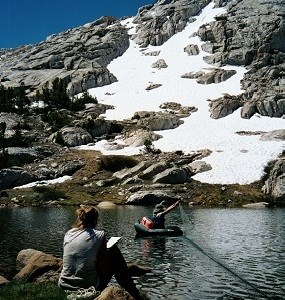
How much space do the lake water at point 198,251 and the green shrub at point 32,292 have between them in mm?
5029

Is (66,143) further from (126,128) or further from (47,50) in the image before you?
(47,50)

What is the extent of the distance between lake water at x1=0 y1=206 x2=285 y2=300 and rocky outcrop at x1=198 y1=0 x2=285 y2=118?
77.6 m

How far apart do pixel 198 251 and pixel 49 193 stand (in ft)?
159

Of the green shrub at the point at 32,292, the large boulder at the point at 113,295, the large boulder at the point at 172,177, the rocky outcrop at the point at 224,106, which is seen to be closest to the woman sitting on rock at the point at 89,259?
the large boulder at the point at 113,295

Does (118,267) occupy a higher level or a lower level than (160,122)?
lower

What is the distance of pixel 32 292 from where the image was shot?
13.9 m

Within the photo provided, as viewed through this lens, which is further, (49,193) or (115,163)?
(115,163)

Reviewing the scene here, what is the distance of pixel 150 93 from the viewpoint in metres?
150

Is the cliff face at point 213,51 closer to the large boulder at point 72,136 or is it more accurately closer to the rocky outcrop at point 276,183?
the large boulder at point 72,136

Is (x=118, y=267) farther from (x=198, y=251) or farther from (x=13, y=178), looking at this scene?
(x=13, y=178)

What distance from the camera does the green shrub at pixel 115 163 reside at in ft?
284

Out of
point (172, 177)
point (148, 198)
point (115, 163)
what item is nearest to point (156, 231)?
point (148, 198)

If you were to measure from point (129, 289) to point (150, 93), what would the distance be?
13961 cm

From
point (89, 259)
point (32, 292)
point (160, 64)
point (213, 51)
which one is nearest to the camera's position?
point (89, 259)
